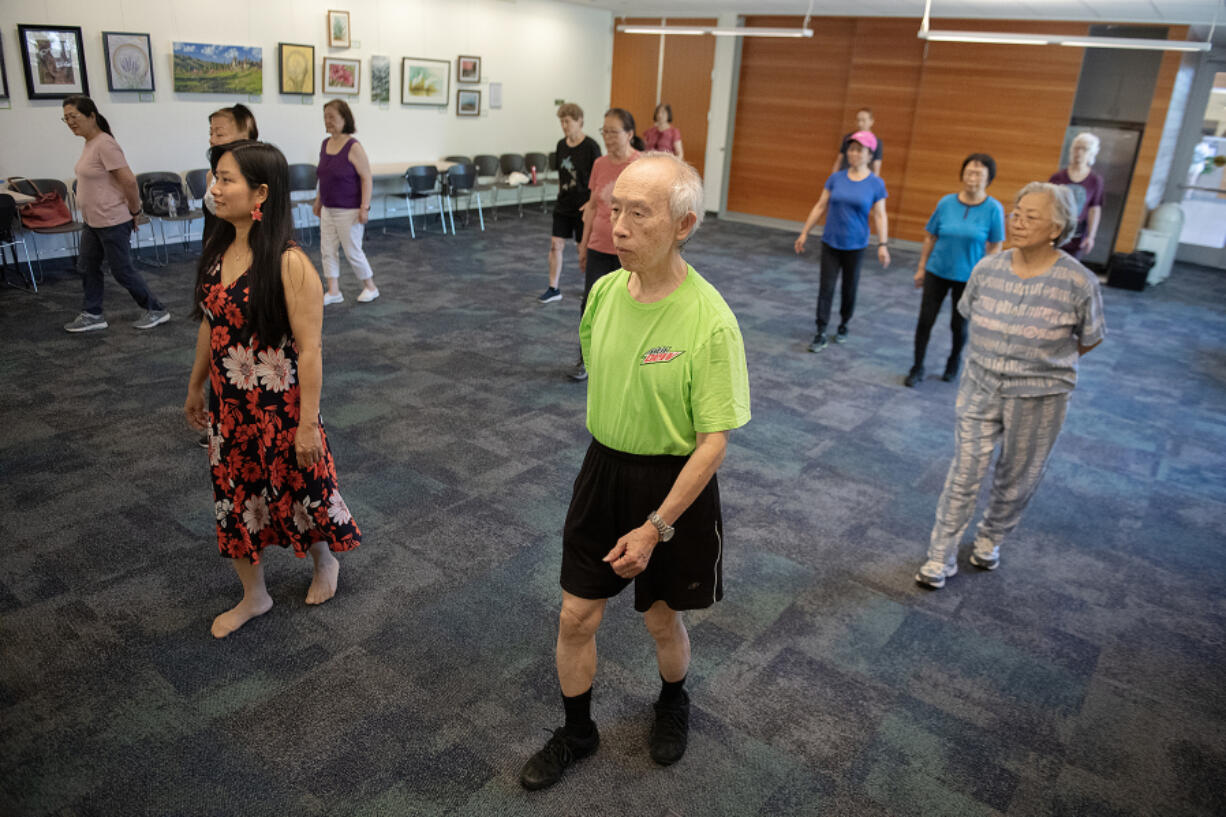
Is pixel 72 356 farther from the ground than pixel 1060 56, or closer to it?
closer to it

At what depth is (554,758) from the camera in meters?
2.28

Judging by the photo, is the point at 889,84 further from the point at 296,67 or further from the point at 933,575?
the point at 933,575

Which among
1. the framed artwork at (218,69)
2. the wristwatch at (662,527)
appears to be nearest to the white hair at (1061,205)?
the wristwatch at (662,527)

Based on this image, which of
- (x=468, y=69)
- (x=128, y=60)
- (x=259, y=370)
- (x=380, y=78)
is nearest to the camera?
(x=259, y=370)

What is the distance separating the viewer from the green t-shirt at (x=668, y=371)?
181 centimetres

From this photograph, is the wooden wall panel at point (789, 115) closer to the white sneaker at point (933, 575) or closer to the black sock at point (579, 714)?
the white sneaker at point (933, 575)

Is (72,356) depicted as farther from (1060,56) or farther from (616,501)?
(1060,56)

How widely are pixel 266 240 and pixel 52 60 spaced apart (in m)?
6.60

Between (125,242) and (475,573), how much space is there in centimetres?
405

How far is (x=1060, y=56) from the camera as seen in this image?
9.56 m

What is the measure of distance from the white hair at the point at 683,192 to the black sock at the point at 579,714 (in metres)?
1.27

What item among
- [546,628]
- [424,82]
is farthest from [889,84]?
[546,628]

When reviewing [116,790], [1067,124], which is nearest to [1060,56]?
[1067,124]

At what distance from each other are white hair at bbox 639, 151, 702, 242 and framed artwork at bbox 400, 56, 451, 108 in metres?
9.48
